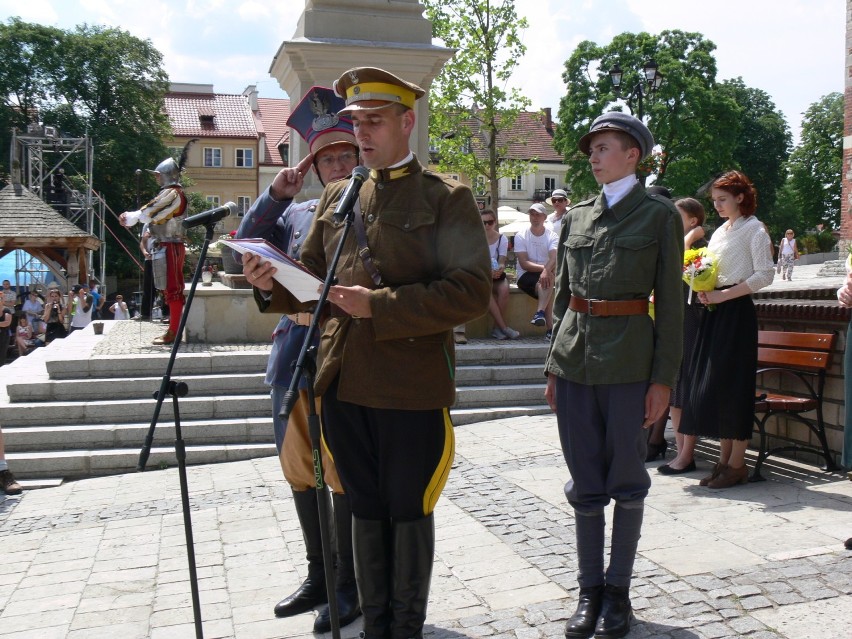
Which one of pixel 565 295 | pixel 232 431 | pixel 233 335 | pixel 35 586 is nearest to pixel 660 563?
pixel 565 295

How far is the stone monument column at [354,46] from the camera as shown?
10.2m

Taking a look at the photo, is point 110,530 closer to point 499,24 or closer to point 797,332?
point 797,332

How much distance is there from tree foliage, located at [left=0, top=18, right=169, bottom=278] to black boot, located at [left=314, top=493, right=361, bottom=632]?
44.5 m

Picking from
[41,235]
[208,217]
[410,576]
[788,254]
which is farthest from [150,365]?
[788,254]

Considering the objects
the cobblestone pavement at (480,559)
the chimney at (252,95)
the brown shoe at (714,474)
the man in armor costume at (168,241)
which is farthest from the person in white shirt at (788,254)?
the chimney at (252,95)

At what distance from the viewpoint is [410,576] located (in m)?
3.45

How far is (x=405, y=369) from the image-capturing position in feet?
11.2

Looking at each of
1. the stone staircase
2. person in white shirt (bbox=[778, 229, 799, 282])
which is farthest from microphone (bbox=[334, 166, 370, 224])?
person in white shirt (bbox=[778, 229, 799, 282])

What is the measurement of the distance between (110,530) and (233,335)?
14.8 feet

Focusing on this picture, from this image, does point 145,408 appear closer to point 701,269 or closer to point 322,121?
point 322,121

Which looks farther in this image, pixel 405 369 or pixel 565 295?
pixel 565 295

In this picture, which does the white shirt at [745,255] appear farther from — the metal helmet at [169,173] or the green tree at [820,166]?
the green tree at [820,166]

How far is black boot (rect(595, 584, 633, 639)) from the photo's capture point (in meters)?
3.66

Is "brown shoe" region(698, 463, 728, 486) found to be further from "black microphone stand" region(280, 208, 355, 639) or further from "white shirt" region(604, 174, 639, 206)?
"black microphone stand" region(280, 208, 355, 639)
